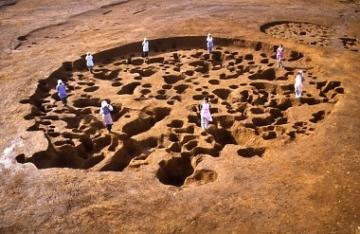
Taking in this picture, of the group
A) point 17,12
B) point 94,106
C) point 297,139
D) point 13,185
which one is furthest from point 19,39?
point 297,139

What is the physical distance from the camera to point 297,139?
39.1 ft

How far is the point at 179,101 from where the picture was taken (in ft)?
48.4

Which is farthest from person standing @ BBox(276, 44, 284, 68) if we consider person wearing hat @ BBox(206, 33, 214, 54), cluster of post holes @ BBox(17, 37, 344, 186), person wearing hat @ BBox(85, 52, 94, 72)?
person wearing hat @ BBox(85, 52, 94, 72)

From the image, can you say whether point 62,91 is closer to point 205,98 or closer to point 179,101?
point 179,101

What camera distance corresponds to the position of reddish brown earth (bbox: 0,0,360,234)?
9094 millimetres

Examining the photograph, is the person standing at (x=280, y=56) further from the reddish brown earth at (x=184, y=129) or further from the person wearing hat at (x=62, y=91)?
the person wearing hat at (x=62, y=91)

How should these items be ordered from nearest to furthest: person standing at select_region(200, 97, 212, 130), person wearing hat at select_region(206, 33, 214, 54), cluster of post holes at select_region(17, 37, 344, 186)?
1. cluster of post holes at select_region(17, 37, 344, 186)
2. person standing at select_region(200, 97, 212, 130)
3. person wearing hat at select_region(206, 33, 214, 54)

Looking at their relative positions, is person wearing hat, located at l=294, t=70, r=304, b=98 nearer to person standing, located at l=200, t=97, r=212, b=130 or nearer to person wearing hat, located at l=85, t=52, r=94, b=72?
person standing, located at l=200, t=97, r=212, b=130

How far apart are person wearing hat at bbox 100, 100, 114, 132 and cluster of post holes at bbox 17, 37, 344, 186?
327mm

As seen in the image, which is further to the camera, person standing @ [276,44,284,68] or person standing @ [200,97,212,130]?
person standing @ [276,44,284,68]

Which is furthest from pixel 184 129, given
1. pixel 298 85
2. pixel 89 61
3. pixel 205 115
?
pixel 89 61

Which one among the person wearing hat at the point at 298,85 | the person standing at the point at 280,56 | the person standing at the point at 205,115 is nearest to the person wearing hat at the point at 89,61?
the person standing at the point at 205,115

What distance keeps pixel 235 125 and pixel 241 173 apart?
9.53 feet

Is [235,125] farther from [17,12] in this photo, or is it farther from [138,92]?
[17,12]
